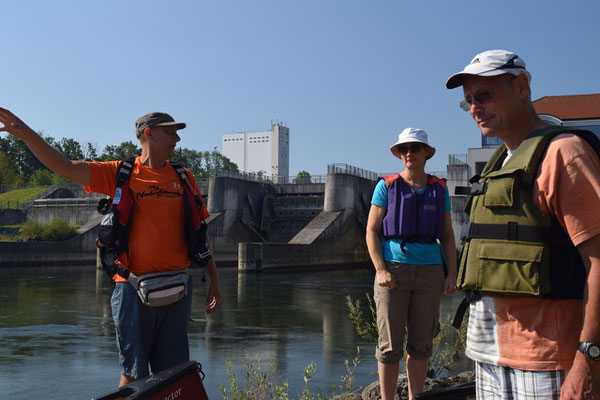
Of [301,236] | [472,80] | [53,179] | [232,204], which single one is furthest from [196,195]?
[53,179]

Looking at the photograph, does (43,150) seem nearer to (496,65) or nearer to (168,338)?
(168,338)

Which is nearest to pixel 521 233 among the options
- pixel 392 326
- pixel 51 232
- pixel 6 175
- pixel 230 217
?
pixel 392 326

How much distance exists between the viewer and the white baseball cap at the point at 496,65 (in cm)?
214

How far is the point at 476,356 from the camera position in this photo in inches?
84.8

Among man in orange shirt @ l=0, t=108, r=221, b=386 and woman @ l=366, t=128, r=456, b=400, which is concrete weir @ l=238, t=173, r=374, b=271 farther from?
man in orange shirt @ l=0, t=108, r=221, b=386

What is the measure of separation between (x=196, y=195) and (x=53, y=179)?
6848 centimetres

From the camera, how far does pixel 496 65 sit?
214 centimetres

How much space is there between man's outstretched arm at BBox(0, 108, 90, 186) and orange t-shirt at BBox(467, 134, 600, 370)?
7.49ft

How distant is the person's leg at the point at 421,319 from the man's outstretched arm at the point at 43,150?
2.10m

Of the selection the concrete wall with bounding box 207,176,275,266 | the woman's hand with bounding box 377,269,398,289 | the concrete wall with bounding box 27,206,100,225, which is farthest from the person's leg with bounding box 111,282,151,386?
the concrete wall with bounding box 27,206,100,225

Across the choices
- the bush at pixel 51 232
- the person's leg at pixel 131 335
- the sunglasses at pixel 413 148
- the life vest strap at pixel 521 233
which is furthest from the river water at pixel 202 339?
the bush at pixel 51 232

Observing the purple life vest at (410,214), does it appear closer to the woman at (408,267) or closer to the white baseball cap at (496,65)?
the woman at (408,267)

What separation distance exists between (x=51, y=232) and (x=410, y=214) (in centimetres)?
3007

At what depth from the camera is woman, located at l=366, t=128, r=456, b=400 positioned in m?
3.98
